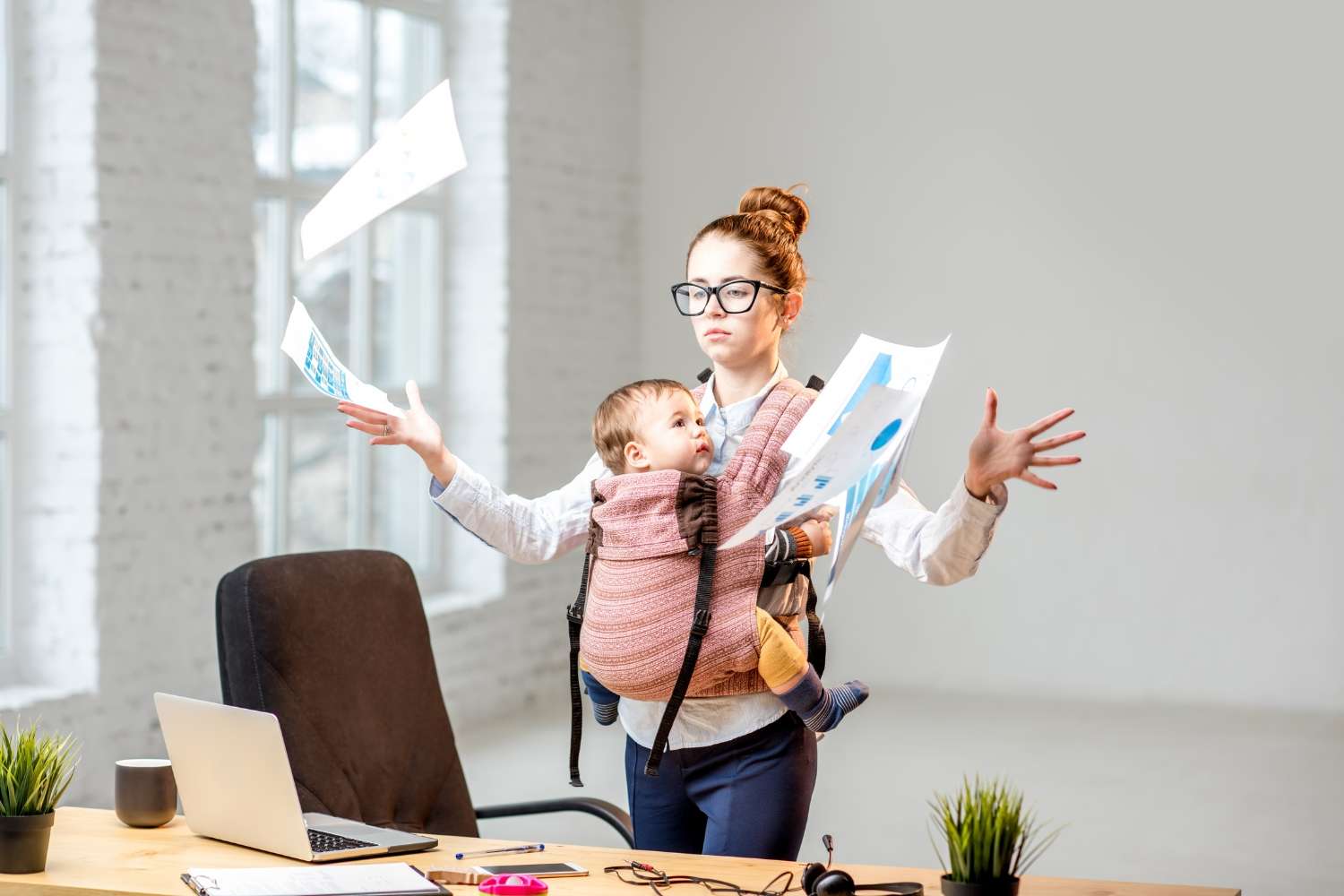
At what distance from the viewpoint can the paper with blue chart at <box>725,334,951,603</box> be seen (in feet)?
5.94

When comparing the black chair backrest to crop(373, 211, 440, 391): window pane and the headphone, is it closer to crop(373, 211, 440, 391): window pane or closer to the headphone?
the headphone

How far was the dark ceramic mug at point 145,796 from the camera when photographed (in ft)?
7.18

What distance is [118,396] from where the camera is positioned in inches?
174

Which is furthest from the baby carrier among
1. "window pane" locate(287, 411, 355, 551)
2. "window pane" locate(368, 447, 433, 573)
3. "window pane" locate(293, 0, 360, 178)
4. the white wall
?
the white wall

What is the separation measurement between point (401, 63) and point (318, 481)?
5.63ft

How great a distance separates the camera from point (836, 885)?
5.87 feet

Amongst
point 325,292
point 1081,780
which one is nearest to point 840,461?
point 1081,780

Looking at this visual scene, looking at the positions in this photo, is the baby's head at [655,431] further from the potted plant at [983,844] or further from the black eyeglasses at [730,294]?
the potted plant at [983,844]

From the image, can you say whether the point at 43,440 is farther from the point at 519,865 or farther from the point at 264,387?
the point at 519,865

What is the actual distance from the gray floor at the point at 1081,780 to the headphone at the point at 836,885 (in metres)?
2.47

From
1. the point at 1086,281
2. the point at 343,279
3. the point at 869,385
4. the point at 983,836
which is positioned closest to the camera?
the point at 983,836

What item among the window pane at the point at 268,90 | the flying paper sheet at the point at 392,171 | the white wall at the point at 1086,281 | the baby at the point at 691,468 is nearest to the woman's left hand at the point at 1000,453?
the baby at the point at 691,468

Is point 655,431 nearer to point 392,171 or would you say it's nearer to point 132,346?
point 392,171

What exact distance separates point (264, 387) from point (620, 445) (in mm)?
3402
